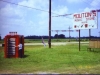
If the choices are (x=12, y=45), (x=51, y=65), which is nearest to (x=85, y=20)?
(x=12, y=45)

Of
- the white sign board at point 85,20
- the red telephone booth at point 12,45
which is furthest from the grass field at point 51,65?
the white sign board at point 85,20

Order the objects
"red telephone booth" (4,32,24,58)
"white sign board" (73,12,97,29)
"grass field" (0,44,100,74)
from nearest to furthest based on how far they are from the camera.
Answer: "grass field" (0,44,100,74)
"red telephone booth" (4,32,24,58)
"white sign board" (73,12,97,29)

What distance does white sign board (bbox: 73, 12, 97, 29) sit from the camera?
76.2 ft

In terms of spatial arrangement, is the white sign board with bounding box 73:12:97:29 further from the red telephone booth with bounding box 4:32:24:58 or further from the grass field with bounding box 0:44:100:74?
the red telephone booth with bounding box 4:32:24:58

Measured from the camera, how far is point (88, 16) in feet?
76.8

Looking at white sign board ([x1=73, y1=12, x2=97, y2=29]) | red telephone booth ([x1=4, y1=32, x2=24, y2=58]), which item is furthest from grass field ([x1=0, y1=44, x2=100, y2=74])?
white sign board ([x1=73, y1=12, x2=97, y2=29])

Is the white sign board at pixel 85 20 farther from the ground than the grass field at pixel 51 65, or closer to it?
farther from the ground

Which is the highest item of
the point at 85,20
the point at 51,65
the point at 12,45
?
the point at 85,20

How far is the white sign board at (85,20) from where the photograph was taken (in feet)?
76.2

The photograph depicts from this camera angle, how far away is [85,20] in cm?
2383

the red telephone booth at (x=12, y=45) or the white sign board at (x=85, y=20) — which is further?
the white sign board at (x=85, y=20)

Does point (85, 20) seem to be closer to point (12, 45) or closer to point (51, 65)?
point (12, 45)

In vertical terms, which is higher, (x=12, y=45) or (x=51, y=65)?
(x=12, y=45)

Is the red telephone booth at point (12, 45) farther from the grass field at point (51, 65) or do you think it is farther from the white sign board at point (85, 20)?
the white sign board at point (85, 20)
